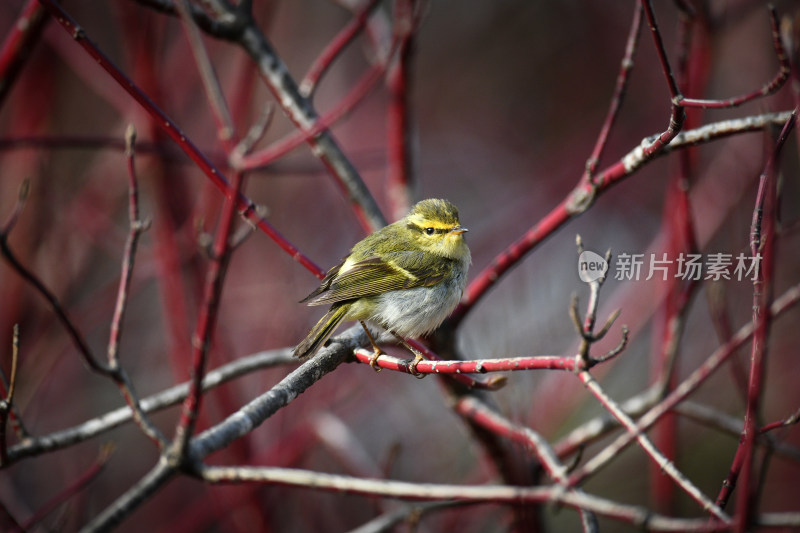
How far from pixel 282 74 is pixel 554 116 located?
4.87 metres

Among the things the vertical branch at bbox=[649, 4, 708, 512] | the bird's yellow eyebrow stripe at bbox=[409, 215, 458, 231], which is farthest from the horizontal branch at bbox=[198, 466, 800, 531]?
the bird's yellow eyebrow stripe at bbox=[409, 215, 458, 231]

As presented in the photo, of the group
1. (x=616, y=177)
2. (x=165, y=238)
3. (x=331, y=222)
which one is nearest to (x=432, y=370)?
(x=616, y=177)

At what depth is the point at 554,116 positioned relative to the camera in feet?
22.6

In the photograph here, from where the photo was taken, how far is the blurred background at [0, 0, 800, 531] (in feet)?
10.6

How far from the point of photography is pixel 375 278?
2.63 meters

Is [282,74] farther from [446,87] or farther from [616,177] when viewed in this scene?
[446,87]

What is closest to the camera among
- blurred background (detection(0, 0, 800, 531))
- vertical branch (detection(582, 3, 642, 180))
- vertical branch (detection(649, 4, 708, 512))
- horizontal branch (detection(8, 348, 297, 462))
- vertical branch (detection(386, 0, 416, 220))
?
horizontal branch (detection(8, 348, 297, 462))

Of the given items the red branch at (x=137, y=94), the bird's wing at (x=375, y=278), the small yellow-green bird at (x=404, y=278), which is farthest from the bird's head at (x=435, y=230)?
the red branch at (x=137, y=94)

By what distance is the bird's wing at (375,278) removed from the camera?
8.04 ft

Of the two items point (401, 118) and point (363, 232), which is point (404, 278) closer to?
point (401, 118)

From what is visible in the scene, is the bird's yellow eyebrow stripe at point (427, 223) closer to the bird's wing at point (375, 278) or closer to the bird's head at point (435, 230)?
the bird's head at point (435, 230)

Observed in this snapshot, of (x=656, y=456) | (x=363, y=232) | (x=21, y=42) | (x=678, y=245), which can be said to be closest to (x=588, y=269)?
(x=656, y=456)

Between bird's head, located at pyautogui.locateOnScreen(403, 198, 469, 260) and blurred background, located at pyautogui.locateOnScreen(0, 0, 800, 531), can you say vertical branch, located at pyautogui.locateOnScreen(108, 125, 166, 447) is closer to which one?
blurred background, located at pyautogui.locateOnScreen(0, 0, 800, 531)

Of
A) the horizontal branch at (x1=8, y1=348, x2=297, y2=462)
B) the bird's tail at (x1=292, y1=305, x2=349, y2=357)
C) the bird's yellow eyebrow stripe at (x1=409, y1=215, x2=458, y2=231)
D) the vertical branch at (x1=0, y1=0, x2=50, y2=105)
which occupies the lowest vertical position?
the horizontal branch at (x1=8, y1=348, x2=297, y2=462)
